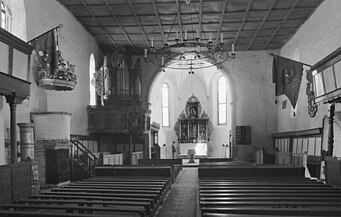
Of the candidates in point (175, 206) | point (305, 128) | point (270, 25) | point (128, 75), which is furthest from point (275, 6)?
point (175, 206)

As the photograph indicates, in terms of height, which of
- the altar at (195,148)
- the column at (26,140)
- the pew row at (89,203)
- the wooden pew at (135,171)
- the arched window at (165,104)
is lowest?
the altar at (195,148)

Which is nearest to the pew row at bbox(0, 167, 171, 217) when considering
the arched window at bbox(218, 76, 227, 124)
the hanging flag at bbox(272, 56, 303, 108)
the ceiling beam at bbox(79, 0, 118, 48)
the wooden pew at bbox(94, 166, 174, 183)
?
the wooden pew at bbox(94, 166, 174, 183)

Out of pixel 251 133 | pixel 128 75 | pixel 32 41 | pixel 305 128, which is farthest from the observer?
pixel 251 133

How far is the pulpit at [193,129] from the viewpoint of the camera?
27016 millimetres

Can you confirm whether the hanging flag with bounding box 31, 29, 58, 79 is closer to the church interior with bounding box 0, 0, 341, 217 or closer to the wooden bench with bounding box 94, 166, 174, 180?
the church interior with bounding box 0, 0, 341, 217

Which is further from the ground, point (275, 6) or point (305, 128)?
point (275, 6)

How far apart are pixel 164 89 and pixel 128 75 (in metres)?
9.97

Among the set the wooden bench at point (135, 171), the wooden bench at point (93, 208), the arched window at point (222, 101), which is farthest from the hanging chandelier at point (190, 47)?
the arched window at point (222, 101)

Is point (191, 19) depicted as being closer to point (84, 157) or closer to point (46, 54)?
point (46, 54)

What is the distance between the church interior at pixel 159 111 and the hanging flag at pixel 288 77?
55 millimetres

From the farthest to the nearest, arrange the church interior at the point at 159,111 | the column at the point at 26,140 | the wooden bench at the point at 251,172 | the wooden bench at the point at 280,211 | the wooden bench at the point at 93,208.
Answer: the wooden bench at the point at 251,172 → the column at the point at 26,140 → the church interior at the point at 159,111 → the wooden bench at the point at 93,208 → the wooden bench at the point at 280,211

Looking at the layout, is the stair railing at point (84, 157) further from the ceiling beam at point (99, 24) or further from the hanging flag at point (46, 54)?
the ceiling beam at point (99, 24)

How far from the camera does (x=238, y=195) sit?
5582mm

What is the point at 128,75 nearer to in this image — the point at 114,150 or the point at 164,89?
the point at 114,150
